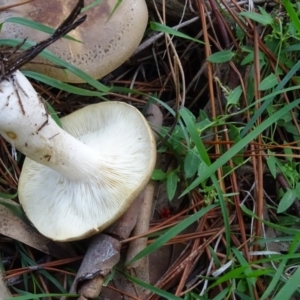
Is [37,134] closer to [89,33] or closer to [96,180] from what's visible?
[96,180]

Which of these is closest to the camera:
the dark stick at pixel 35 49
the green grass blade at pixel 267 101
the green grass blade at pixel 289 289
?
the dark stick at pixel 35 49

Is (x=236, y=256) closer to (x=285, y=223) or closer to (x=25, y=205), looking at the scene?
(x=285, y=223)

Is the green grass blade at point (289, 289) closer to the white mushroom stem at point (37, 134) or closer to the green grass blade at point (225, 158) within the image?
the green grass blade at point (225, 158)

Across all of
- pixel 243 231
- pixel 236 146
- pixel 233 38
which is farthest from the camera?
pixel 233 38

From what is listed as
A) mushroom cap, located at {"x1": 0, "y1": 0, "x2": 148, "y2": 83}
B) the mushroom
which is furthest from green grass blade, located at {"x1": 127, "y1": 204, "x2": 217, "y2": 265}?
mushroom cap, located at {"x1": 0, "y1": 0, "x2": 148, "y2": 83}

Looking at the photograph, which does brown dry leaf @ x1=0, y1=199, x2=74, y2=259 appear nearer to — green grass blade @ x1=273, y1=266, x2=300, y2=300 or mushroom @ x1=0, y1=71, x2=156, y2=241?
mushroom @ x1=0, y1=71, x2=156, y2=241

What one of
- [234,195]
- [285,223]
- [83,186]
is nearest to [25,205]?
[83,186]

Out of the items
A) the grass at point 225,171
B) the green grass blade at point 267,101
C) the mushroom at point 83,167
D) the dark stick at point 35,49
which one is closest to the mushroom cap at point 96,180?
the mushroom at point 83,167
